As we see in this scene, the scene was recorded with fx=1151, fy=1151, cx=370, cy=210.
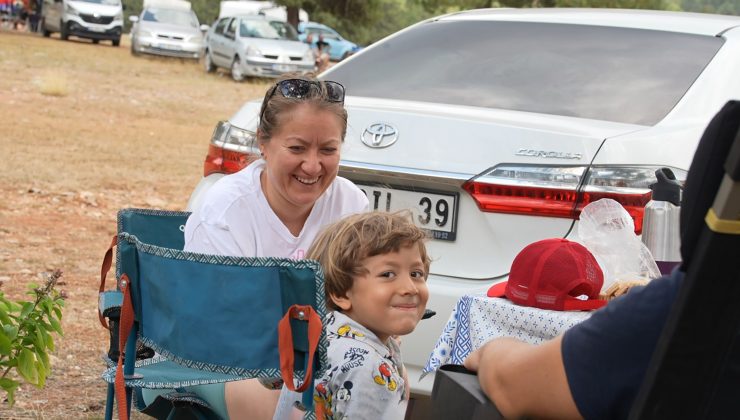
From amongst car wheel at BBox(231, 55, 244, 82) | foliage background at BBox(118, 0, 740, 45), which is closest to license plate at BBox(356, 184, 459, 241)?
foliage background at BBox(118, 0, 740, 45)

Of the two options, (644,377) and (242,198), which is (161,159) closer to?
(242,198)

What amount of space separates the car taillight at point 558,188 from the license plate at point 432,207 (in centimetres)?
10

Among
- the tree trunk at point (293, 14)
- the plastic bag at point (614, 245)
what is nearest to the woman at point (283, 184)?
the plastic bag at point (614, 245)

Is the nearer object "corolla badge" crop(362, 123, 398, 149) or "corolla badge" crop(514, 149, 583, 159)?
"corolla badge" crop(514, 149, 583, 159)

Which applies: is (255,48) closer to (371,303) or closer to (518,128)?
(518,128)

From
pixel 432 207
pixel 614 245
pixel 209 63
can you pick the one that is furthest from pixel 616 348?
pixel 209 63

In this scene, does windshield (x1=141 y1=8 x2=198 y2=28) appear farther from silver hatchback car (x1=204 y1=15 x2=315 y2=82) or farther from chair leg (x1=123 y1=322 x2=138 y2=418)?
chair leg (x1=123 y1=322 x2=138 y2=418)

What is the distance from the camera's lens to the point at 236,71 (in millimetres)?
25906

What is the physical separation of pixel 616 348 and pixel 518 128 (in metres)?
2.22

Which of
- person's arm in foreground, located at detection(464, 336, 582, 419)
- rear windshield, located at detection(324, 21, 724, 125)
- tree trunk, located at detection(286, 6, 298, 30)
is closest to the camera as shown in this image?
person's arm in foreground, located at detection(464, 336, 582, 419)

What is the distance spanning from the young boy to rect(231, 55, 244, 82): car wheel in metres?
22.9

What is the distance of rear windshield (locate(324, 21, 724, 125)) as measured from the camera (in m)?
4.41

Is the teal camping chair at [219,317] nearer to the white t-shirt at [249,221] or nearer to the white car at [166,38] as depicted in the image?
→ the white t-shirt at [249,221]

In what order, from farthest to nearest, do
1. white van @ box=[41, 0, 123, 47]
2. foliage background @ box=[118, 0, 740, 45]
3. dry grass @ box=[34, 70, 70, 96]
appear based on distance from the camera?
white van @ box=[41, 0, 123, 47] → foliage background @ box=[118, 0, 740, 45] → dry grass @ box=[34, 70, 70, 96]
